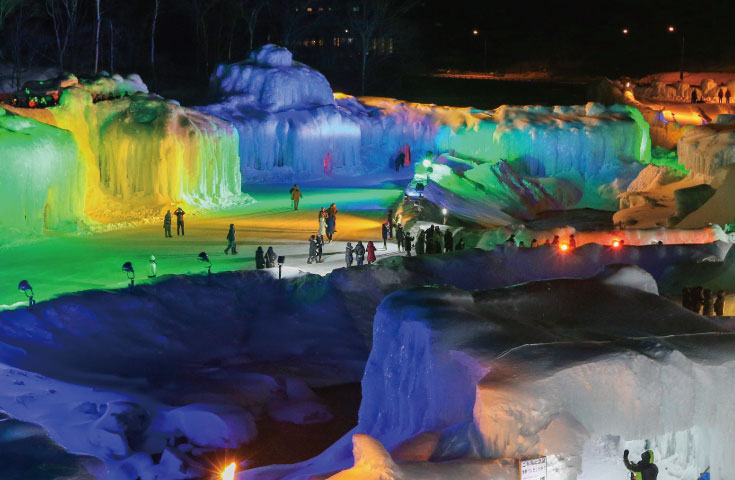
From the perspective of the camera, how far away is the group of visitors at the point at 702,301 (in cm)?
1549

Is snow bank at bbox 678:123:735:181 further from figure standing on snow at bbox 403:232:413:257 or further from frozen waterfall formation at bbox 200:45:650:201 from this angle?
figure standing on snow at bbox 403:232:413:257

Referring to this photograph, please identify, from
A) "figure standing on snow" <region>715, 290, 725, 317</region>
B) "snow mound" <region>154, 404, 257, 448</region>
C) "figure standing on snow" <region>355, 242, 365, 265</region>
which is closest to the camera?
"snow mound" <region>154, 404, 257, 448</region>

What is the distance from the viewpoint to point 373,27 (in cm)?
5300

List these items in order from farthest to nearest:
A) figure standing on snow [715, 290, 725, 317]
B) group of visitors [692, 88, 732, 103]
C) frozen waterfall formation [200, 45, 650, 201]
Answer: group of visitors [692, 88, 732, 103] → frozen waterfall formation [200, 45, 650, 201] → figure standing on snow [715, 290, 725, 317]

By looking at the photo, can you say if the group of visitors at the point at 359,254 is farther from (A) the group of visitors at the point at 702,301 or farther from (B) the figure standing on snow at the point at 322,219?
(A) the group of visitors at the point at 702,301

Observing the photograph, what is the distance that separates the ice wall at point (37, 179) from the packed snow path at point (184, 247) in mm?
721

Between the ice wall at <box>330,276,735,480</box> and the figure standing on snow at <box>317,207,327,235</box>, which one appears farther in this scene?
the figure standing on snow at <box>317,207,327,235</box>

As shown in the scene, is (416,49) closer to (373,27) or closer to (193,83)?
(373,27)

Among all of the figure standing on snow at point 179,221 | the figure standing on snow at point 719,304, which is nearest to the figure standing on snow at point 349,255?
the figure standing on snow at point 179,221

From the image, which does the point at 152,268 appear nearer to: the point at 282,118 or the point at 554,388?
the point at 554,388

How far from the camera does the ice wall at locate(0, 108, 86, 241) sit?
23.0 metres

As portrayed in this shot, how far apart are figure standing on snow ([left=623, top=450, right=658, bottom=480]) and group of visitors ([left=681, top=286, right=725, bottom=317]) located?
Answer: 775cm

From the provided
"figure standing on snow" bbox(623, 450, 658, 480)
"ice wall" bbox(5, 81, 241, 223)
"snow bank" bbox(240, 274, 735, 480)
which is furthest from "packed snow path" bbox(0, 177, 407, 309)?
"figure standing on snow" bbox(623, 450, 658, 480)

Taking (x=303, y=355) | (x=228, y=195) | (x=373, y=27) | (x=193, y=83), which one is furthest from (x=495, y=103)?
(x=303, y=355)
